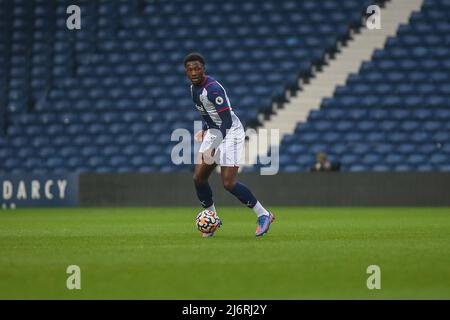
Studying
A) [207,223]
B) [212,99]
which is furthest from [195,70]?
[207,223]

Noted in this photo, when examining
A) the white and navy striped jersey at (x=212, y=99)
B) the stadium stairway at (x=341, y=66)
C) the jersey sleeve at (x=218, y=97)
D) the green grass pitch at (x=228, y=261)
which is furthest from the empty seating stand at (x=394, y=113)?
the jersey sleeve at (x=218, y=97)

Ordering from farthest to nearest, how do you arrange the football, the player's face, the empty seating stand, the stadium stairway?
the stadium stairway
the empty seating stand
the football
the player's face

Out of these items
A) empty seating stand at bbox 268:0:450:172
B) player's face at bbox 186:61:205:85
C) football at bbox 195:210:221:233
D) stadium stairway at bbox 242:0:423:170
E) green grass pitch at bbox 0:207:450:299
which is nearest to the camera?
green grass pitch at bbox 0:207:450:299

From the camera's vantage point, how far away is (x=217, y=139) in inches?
512

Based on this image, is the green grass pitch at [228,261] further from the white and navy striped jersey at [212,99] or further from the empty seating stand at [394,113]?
the empty seating stand at [394,113]

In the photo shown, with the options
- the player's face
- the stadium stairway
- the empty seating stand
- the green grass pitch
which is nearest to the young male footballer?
the player's face

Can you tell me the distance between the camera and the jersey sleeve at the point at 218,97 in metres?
12.5

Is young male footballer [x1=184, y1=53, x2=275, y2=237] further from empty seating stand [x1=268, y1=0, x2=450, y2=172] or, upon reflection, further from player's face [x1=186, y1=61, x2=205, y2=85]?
empty seating stand [x1=268, y1=0, x2=450, y2=172]

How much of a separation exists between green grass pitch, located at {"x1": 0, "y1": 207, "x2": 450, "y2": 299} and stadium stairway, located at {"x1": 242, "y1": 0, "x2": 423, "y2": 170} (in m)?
12.7

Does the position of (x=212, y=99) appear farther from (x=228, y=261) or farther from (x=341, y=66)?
(x=341, y=66)

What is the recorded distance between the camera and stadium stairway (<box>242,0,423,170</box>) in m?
28.1

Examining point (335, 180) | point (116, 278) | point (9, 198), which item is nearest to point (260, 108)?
point (335, 180)

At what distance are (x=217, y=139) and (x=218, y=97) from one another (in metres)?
0.70

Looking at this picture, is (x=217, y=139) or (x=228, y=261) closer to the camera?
(x=228, y=261)
